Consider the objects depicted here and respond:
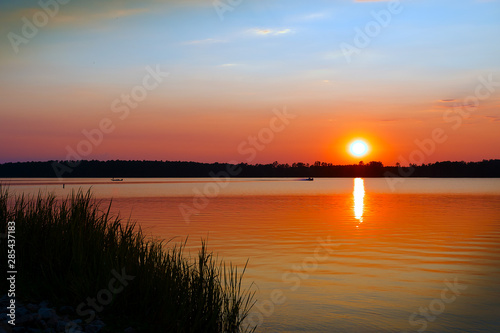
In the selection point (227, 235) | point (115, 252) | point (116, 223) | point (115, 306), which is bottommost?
point (115, 306)

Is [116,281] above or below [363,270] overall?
below

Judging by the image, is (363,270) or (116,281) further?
(363,270)

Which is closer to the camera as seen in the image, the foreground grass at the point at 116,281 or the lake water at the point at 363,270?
the foreground grass at the point at 116,281

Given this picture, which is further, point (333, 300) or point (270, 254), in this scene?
point (270, 254)

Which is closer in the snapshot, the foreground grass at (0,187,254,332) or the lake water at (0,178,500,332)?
the foreground grass at (0,187,254,332)

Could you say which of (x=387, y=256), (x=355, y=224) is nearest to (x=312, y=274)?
(x=387, y=256)

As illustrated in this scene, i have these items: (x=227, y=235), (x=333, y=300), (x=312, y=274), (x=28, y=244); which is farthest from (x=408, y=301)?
(x=227, y=235)

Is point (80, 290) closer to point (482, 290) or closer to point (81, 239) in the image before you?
point (81, 239)

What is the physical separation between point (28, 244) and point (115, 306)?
4.35 m

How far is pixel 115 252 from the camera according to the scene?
43.0 feet

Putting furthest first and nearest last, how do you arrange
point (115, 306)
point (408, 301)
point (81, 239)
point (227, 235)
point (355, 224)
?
1. point (355, 224)
2. point (227, 235)
3. point (408, 301)
4. point (81, 239)
5. point (115, 306)

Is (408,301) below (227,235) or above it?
below

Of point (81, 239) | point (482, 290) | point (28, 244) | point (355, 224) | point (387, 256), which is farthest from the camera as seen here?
point (355, 224)

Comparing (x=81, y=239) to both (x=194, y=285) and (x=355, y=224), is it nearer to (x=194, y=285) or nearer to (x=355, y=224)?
(x=194, y=285)
